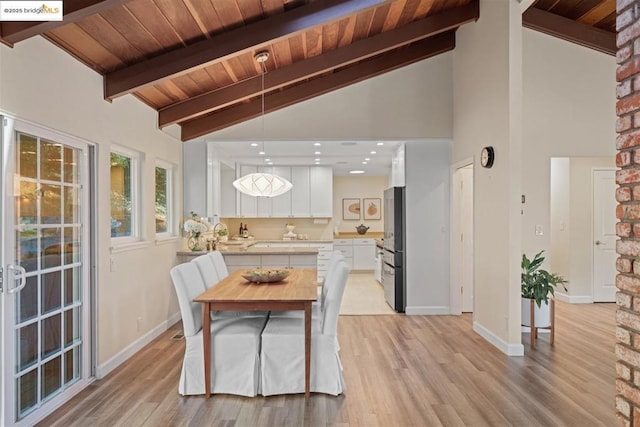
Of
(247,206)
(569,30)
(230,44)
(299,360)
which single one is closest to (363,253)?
(247,206)

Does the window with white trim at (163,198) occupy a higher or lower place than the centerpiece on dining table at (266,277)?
higher

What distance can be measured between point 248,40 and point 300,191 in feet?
16.8

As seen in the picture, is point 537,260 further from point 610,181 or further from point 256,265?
point 256,265

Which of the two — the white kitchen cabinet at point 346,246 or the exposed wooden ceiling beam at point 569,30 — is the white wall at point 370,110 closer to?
the exposed wooden ceiling beam at point 569,30

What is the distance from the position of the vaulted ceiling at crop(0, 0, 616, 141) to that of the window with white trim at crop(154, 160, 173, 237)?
57 cm

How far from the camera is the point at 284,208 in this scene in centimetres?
844

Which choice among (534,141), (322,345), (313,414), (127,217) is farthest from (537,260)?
(127,217)

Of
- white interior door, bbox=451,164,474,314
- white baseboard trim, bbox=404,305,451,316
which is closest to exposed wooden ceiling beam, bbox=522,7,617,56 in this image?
white interior door, bbox=451,164,474,314

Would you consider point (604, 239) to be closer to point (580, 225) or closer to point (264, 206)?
point (580, 225)

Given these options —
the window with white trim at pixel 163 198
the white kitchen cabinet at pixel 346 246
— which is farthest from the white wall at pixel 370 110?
the white kitchen cabinet at pixel 346 246

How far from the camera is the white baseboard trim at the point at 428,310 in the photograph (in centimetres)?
571

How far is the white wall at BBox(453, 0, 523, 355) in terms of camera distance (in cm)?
398

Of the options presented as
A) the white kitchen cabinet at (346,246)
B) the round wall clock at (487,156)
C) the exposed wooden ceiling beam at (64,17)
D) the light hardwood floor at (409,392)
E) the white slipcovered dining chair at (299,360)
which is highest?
the exposed wooden ceiling beam at (64,17)

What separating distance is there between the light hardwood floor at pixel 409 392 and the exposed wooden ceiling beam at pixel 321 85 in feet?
8.99
